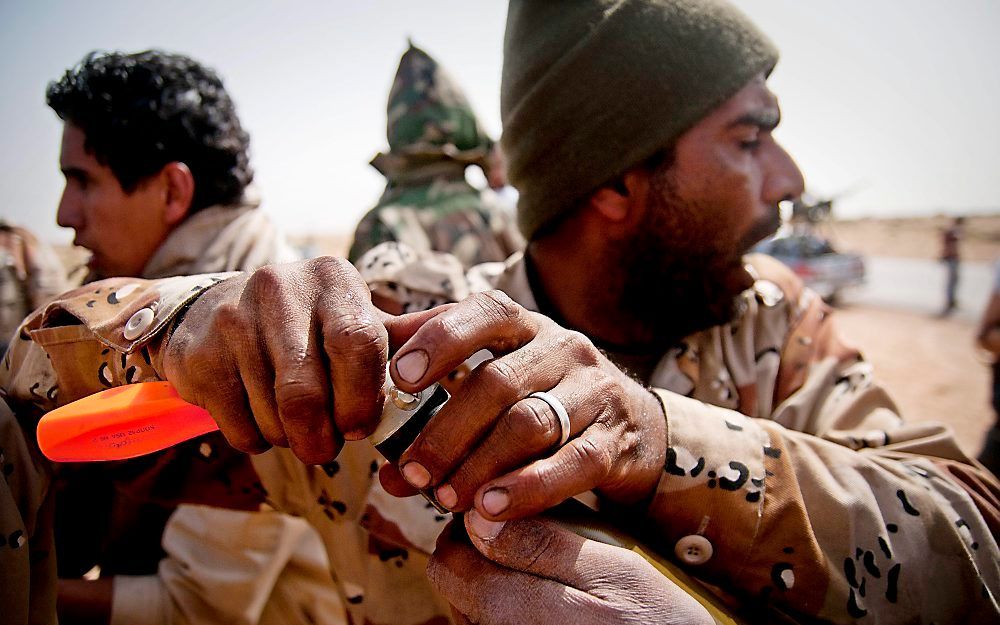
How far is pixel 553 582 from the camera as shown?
768mm

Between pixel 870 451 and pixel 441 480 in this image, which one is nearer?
pixel 441 480

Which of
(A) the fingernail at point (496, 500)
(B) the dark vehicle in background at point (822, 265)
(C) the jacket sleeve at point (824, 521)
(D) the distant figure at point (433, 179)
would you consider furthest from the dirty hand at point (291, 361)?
(B) the dark vehicle in background at point (822, 265)

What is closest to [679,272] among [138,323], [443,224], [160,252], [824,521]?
[824,521]

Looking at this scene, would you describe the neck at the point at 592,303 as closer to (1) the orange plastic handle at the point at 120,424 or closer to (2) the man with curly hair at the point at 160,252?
(2) the man with curly hair at the point at 160,252

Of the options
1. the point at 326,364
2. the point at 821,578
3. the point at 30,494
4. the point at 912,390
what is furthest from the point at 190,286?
the point at 912,390

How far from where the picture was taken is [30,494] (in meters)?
1.09

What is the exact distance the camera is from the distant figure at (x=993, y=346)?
352cm

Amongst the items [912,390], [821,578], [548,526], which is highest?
[548,526]

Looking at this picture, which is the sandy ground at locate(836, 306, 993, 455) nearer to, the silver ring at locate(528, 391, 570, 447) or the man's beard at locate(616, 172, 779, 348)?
the man's beard at locate(616, 172, 779, 348)

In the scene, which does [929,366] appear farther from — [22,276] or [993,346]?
[22,276]

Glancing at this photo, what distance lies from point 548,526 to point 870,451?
1128 mm

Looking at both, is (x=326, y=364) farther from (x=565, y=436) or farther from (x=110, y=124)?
(x=110, y=124)

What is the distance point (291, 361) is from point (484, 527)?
14.8 inches

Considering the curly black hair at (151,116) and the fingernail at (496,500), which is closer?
the fingernail at (496,500)
